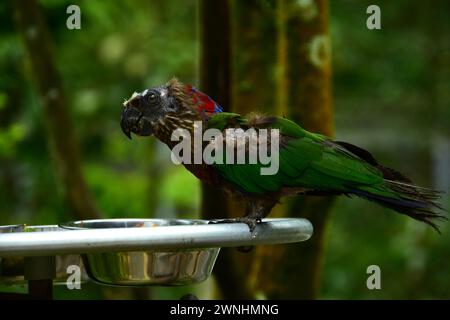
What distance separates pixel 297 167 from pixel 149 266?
582 millimetres

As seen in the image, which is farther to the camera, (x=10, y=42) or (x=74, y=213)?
(x=10, y=42)

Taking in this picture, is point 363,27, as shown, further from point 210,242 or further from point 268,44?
point 210,242

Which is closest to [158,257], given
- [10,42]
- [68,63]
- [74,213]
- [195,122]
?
[195,122]

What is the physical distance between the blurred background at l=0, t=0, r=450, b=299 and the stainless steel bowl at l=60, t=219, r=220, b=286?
184 cm

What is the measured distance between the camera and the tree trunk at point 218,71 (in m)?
3.28

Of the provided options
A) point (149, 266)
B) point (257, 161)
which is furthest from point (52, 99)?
point (149, 266)

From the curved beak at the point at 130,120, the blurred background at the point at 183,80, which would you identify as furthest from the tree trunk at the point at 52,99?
the curved beak at the point at 130,120

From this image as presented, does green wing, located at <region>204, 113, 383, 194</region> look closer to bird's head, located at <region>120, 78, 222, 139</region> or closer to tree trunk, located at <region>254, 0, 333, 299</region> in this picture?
bird's head, located at <region>120, 78, 222, 139</region>

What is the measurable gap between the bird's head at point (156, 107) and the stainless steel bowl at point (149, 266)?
37cm

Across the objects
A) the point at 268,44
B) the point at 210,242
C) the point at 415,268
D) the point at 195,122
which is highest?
the point at 268,44

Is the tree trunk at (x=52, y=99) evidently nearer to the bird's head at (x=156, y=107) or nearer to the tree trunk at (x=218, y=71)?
the tree trunk at (x=218, y=71)

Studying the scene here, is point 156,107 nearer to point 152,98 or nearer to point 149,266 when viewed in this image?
point 152,98

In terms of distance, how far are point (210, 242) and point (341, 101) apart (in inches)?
265

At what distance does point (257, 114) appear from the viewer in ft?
8.40
